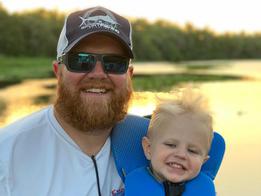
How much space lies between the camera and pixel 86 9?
224cm

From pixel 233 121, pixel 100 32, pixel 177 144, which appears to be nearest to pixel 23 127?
pixel 100 32

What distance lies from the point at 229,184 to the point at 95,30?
4.10 metres

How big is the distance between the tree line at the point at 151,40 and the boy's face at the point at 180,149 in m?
41.6

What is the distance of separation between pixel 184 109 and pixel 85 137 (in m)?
0.41

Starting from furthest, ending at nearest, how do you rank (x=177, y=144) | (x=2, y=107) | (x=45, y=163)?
(x=2, y=107), (x=177, y=144), (x=45, y=163)

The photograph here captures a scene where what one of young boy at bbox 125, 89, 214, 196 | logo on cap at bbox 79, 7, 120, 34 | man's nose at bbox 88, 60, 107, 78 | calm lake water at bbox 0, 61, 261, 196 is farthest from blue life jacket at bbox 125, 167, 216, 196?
logo on cap at bbox 79, 7, 120, 34

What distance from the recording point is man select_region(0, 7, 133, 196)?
2045 millimetres

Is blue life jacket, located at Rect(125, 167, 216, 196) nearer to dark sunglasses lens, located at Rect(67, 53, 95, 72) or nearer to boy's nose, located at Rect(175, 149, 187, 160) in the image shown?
boy's nose, located at Rect(175, 149, 187, 160)

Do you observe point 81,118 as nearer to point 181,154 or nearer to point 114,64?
point 114,64

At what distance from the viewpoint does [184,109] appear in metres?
2.19

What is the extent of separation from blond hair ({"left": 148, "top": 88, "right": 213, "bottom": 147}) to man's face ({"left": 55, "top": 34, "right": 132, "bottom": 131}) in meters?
0.16

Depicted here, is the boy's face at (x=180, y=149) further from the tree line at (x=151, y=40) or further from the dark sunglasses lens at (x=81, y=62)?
the tree line at (x=151, y=40)

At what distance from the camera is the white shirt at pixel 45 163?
78.7 inches

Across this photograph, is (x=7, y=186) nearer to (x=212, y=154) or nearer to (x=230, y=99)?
(x=212, y=154)
